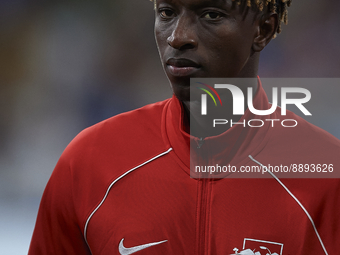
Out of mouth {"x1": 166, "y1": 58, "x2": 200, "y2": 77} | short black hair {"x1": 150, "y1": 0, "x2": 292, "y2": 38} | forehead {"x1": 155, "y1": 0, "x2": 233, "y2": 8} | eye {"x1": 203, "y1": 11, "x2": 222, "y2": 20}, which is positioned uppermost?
short black hair {"x1": 150, "y1": 0, "x2": 292, "y2": 38}

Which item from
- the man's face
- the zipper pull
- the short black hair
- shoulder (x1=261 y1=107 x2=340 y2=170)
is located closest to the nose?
the man's face

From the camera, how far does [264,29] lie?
3.21ft

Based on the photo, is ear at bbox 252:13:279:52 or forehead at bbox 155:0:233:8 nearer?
forehead at bbox 155:0:233:8

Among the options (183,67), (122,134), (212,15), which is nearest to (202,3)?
(212,15)

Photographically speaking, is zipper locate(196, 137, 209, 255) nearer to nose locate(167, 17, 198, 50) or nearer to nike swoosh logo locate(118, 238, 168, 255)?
nike swoosh logo locate(118, 238, 168, 255)

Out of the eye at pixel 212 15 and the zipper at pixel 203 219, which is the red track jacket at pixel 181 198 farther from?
the eye at pixel 212 15

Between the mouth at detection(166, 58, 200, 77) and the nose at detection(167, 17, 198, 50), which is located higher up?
the nose at detection(167, 17, 198, 50)

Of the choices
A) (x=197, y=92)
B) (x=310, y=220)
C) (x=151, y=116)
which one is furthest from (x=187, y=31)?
(x=310, y=220)

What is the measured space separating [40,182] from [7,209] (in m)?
0.32

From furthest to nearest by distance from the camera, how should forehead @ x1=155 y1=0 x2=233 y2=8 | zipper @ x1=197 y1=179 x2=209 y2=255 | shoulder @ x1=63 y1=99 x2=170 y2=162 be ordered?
shoulder @ x1=63 y1=99 x2=170 y2=162, zipper @ x1=197 y1=179 x2=209 y2=255, forehead @ x1=155 y1=0 x2=233 y2=8

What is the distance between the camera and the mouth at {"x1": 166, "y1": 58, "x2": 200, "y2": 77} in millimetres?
879

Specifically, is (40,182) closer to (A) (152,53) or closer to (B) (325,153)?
(A) (152,53)

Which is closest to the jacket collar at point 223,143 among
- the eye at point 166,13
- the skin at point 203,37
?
the skin at point 203,37

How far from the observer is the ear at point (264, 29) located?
962mm
